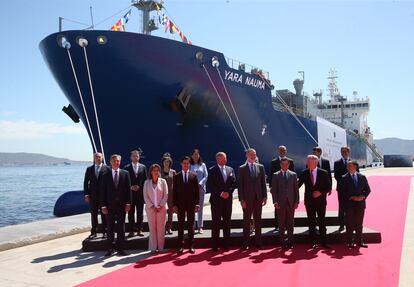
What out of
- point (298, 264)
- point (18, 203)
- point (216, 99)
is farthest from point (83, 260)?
point (18, 203)

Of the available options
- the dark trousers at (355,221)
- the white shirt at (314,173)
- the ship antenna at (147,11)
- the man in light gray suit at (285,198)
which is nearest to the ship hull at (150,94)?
the ship antenna at (147,11)

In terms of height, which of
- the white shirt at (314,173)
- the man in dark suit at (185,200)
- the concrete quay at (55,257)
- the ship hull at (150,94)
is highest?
the ship hull at (150,94)

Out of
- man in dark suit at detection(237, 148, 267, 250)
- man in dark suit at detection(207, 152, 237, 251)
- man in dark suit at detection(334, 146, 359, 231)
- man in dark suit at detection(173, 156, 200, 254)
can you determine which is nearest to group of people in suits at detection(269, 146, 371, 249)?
man in dark suit at detection(237, 148, 267, 250)

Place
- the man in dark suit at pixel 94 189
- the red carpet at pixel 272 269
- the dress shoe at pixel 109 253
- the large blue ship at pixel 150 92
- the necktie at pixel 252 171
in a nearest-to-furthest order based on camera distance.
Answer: the red carpet at pixel 272 269 < the dress shoe at pixel 109 253 < the necktie at pixel 252 171 < the man in dark suit at pixel 94 189 < the large blue ship at pixel 150 92

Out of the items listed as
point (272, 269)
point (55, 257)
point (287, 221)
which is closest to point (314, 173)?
point (287, 221)

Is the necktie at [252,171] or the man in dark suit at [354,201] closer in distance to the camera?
the man in dark suit at [354,201]

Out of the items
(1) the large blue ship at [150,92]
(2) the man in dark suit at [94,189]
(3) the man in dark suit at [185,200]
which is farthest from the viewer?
(1) the large blue ship at [150,92]

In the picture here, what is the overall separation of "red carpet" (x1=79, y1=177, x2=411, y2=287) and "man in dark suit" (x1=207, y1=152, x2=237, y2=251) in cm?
31

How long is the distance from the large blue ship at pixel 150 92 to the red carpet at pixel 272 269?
21.5ft

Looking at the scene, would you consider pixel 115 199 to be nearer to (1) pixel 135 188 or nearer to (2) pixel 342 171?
(1) pixel 135 188

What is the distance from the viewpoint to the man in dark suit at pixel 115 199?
5270 millimetres

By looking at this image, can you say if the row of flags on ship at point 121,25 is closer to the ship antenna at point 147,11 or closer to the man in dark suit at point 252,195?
the ship antenna at point 147,11

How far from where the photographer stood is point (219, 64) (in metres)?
13.5

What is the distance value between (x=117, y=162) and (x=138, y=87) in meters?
6.82
